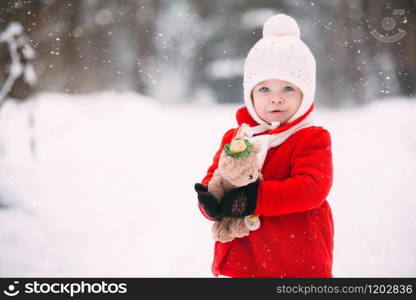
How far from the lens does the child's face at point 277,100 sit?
0.93 meters

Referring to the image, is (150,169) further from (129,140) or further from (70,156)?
(70,156)

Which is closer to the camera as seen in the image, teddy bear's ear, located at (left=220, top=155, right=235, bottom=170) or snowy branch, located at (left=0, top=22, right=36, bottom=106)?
teddy bear's ear, located at (left=220, top=155, right=235, bottom=170)

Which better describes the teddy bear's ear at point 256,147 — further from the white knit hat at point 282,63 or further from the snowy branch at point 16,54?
the snowy branch at point 16,54

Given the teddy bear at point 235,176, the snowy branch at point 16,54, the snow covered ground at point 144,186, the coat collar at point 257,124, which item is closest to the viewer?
the teddy bear at point 235,176

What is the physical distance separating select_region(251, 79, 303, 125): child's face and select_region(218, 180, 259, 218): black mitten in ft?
0.65

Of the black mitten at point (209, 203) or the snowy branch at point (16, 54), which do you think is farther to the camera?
the snowy branch at point (16, 54)

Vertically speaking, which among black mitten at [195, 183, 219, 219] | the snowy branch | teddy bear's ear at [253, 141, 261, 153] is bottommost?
black mitten at [195, 183, 219, 219]

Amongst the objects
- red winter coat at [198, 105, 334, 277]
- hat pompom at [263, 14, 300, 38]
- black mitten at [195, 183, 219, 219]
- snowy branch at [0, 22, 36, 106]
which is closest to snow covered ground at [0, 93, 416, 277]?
snowy branch at [0, 22, 36, 106]

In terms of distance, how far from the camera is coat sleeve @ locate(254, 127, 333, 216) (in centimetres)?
81

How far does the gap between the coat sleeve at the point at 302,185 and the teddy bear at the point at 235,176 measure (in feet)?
0.14

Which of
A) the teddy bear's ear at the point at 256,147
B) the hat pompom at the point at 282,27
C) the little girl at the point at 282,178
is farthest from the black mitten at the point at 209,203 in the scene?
the hat pompom at the point at 282,27

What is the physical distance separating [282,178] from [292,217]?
0.09 meters
